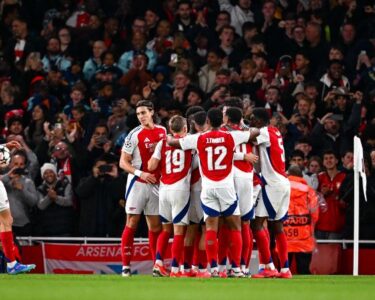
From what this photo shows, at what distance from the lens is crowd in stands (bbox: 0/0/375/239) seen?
24.8 meters

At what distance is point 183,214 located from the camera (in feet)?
66.4

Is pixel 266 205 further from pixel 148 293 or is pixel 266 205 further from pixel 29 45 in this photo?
pixel 29 45

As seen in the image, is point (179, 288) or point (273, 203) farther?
point (273, 203)

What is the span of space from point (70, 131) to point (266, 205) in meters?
7.30

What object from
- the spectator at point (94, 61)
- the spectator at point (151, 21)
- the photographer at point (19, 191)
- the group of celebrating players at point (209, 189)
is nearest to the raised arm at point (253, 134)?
the group of celebrating players at point (209, 189)

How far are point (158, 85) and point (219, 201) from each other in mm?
7921

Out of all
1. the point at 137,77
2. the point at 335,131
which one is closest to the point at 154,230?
the point at 335,131

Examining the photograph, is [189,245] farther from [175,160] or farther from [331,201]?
[331,201]

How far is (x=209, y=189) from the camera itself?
19688 mm

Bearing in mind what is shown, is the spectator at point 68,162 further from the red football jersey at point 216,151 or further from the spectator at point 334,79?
the red football jersey at point 216,151

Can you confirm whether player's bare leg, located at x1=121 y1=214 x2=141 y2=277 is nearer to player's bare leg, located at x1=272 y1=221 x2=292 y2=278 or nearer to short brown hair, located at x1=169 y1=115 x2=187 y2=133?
short brown hair, located at x1=169 y1=115 x2=187 y2=133

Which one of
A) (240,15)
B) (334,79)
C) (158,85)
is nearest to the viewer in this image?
(334,79)

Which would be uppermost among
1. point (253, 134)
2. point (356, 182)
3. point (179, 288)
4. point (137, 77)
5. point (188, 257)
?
point (137, 77)

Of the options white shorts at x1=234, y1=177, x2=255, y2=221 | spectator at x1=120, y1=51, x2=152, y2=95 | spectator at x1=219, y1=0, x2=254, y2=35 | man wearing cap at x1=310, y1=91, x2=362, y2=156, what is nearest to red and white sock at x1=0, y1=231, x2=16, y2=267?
white shorts at x1=234, y1=177, x2=255, y2=221
